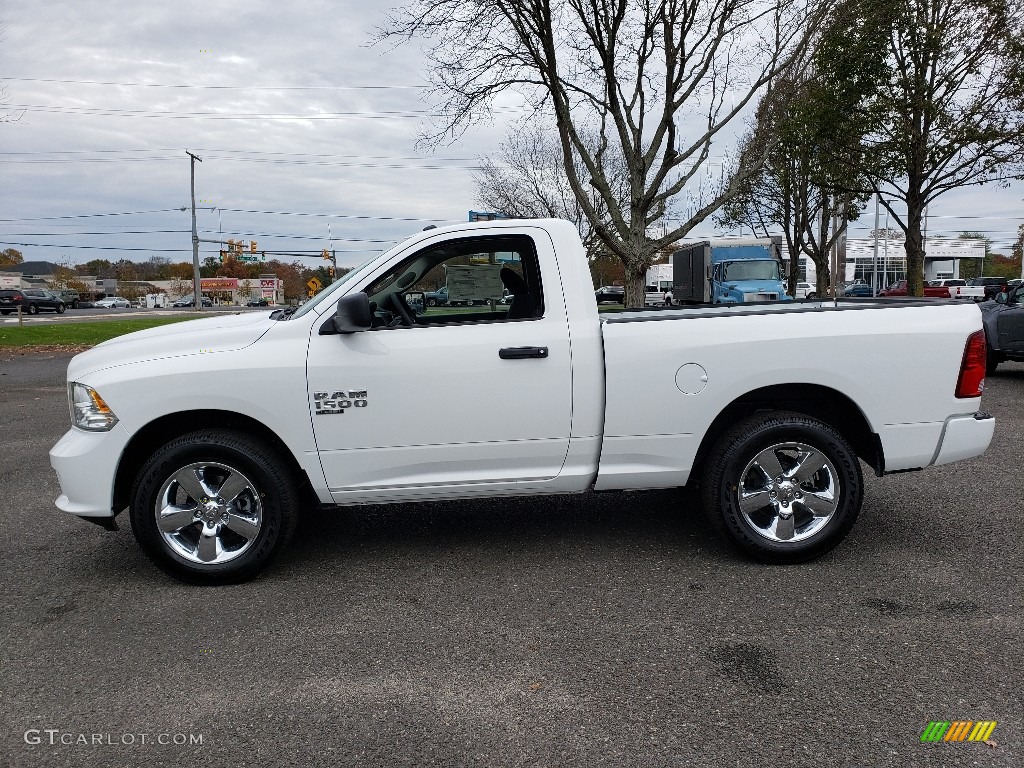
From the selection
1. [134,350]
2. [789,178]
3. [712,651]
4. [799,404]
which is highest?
[789,178]

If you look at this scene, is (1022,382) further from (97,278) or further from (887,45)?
(97,278)

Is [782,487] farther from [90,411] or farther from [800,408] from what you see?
[90,411]

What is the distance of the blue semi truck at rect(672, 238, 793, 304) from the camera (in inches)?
1037

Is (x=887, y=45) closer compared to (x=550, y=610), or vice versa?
(x=550, y=610)

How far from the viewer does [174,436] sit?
4258 mm

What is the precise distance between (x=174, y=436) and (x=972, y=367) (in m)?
4.34

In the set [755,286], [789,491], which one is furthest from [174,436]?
[755,286]

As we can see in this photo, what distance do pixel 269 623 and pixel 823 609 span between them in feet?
8.65

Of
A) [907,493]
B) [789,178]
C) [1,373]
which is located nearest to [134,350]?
[907,493]

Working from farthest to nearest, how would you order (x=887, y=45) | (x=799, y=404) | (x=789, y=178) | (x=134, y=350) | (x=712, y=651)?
(x=789, y=178) → (x=887, y=45) → (x=799, y=404) → (x=134, y=350) → (x=712, y=651)

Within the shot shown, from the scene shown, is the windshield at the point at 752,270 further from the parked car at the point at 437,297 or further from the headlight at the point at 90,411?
the headlight at the point at 90,411

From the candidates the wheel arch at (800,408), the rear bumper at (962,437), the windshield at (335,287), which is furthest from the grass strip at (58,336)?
the rear bumper at (962,437)

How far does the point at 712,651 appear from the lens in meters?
3.33

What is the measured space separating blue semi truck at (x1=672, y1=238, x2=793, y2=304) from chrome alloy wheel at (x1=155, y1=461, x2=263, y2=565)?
23.0 metres
